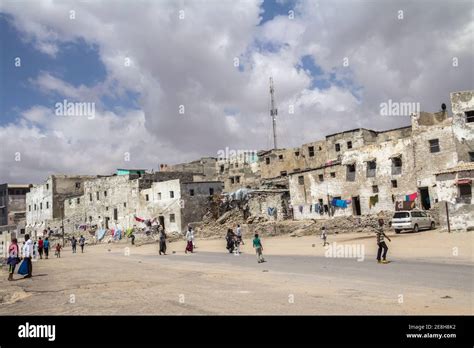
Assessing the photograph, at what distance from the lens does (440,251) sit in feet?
67.5

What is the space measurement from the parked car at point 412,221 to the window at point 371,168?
912 cm

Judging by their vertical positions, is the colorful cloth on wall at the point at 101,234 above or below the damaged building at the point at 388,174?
below

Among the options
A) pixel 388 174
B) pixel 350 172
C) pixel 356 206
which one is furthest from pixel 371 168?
pixel 356 206

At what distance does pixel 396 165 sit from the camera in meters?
38.3

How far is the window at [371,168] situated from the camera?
132 feet

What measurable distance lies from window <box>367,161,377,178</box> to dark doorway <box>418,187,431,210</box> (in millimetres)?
4666

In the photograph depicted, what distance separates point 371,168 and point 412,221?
10.9 metres

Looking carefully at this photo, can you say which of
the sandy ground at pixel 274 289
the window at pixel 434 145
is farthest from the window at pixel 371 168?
the sandy ground at pixel 274 289

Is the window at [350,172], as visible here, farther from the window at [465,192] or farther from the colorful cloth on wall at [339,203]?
the window at [465,192]

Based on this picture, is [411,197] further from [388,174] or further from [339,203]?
[339,203]

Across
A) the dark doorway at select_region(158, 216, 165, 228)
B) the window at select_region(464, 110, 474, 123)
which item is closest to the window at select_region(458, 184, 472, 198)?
the window at select_region(464, 110, 474, 123)

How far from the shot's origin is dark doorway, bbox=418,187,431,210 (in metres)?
36.5
